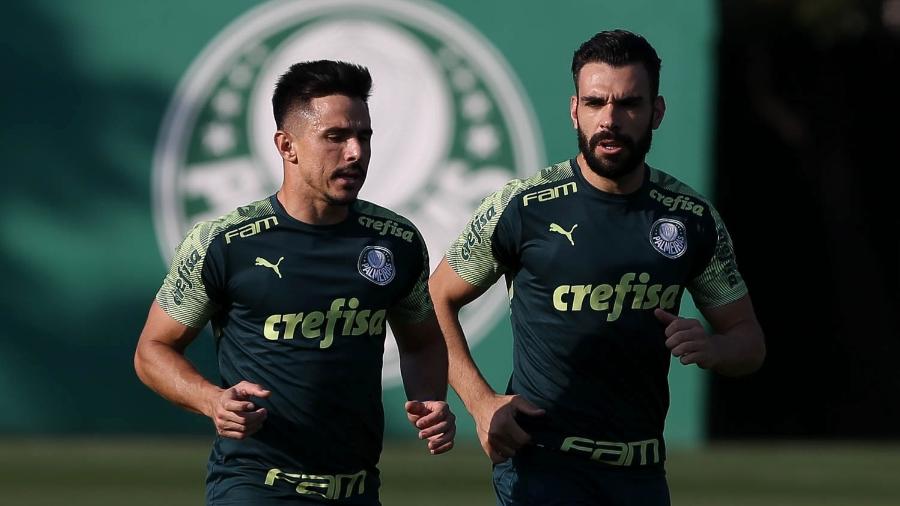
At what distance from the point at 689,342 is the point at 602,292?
1.60 feet

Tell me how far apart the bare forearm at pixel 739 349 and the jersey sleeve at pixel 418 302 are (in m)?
1.08

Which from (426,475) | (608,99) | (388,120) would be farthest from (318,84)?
(388,120)

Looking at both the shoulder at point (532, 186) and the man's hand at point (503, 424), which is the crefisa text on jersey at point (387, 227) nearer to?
the shoulder at point (532, 186)

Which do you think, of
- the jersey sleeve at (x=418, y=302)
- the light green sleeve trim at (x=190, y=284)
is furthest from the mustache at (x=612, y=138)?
the light green sleeve trim at (x=190, y=284)

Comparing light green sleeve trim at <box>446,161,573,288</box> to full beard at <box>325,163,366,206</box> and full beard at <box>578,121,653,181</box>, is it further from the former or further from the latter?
full beard at <box>325,163,366,206</box>

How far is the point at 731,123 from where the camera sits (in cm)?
1708

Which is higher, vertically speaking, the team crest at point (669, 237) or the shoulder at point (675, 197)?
the shoulder at point (675, 197)

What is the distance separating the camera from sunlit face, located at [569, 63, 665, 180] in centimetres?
604

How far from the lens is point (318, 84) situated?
617cm

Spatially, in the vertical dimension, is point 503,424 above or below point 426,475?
below

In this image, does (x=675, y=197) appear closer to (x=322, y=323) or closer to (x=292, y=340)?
(x=322, y=323)

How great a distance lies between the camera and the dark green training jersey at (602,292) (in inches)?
243

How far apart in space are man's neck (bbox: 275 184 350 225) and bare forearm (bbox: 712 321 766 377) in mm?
1417

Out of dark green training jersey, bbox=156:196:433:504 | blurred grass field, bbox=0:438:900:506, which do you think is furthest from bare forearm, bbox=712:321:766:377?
blurred grass field, bbox=0:438:900:506
